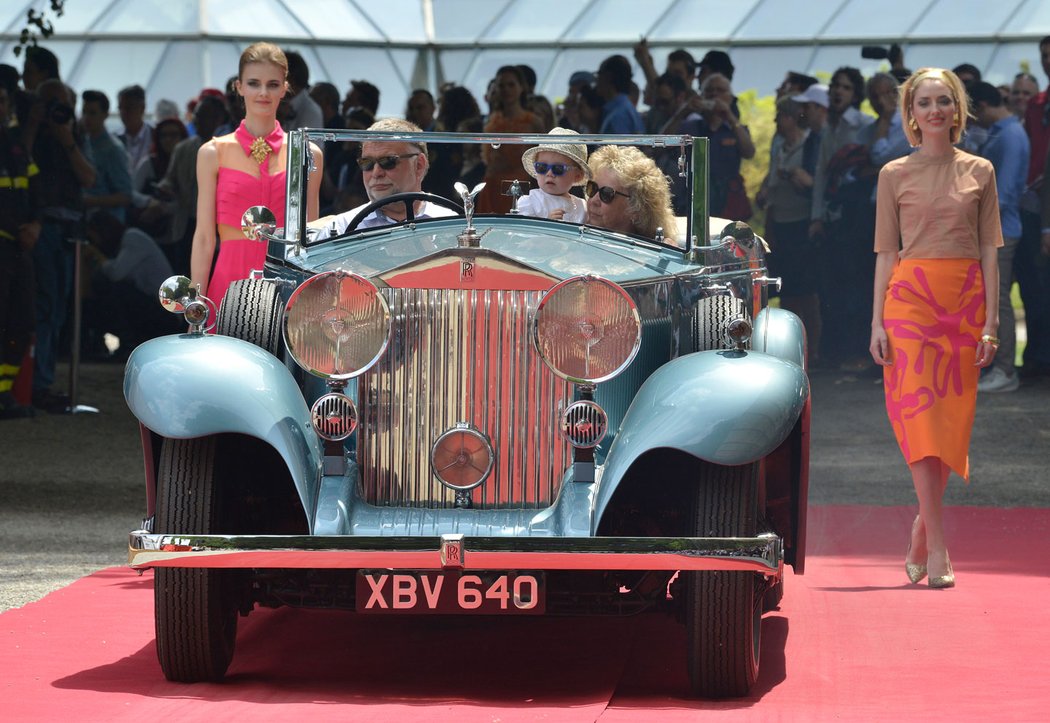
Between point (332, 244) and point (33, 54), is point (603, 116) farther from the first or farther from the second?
point (332, 244)

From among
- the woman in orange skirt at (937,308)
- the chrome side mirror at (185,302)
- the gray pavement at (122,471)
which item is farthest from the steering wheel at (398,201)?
the gray pavement at (122,471)

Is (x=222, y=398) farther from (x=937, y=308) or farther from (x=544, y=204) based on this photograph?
(x=937, y=308)

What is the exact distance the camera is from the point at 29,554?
23.6ft

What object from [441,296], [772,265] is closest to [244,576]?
[441,296]

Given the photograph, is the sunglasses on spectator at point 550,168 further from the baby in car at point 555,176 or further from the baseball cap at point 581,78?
the baseball cap at point 581,78

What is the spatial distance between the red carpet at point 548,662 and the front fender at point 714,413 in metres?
0.63

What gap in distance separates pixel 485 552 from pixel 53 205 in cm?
831

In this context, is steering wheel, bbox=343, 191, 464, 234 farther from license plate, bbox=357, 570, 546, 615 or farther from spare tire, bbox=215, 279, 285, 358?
license plate, bbox=357, 570, 546, 615

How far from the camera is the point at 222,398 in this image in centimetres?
461

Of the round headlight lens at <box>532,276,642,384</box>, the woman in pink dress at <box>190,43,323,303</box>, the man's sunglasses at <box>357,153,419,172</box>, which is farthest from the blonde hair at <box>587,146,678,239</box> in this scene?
the woman in pink dress at <box>190,43,323,303</box>

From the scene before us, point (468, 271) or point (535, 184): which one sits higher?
point (535, 184)

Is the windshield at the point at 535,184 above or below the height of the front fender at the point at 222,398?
above

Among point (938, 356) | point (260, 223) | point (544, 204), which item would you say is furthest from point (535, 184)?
point (938, 356)

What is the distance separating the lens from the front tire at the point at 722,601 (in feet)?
14.7
